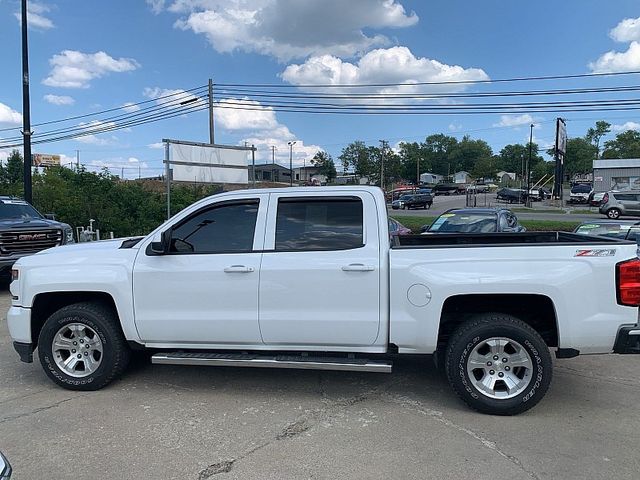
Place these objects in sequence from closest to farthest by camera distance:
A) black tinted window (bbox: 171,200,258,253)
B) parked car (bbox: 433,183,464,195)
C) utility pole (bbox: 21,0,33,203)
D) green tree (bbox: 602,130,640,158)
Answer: black tinted window (bbox: 171,200,258,253) < utility pole (bbox: 21,0,33,203) < parked car (bbox: 433,183,464,195) < green tree (bbox: 602,130,640,158)

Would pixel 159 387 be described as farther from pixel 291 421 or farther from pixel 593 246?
pixel 593 246

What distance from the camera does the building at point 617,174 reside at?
52.3 metres

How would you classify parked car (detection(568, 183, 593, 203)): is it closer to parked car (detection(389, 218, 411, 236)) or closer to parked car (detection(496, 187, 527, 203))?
parked car (detection(496, 187, 527, 203))

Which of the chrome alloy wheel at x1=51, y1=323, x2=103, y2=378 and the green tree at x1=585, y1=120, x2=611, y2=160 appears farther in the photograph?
the green tree at x1=585, y1=120, x2=611, y2=160

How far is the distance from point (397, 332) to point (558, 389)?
6.15 feet

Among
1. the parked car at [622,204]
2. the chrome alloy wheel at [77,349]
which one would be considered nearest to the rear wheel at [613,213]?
the parked car at [622,204]

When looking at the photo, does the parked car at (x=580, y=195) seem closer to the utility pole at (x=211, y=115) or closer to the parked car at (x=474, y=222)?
the utility pole at (x=211, y=115)

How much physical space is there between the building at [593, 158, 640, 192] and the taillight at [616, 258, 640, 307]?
55.6 m

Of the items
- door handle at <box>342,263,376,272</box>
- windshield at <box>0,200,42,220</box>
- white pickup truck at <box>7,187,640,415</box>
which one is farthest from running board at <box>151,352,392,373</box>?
windshield at <box>0,200,42,220</box>

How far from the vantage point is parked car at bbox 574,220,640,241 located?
841 cm

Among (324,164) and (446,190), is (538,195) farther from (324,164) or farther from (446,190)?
(324,164)

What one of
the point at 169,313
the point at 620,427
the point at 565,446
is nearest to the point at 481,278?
the point at 565,446

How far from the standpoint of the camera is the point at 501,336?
4.14m

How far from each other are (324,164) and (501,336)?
12419 centimetres
